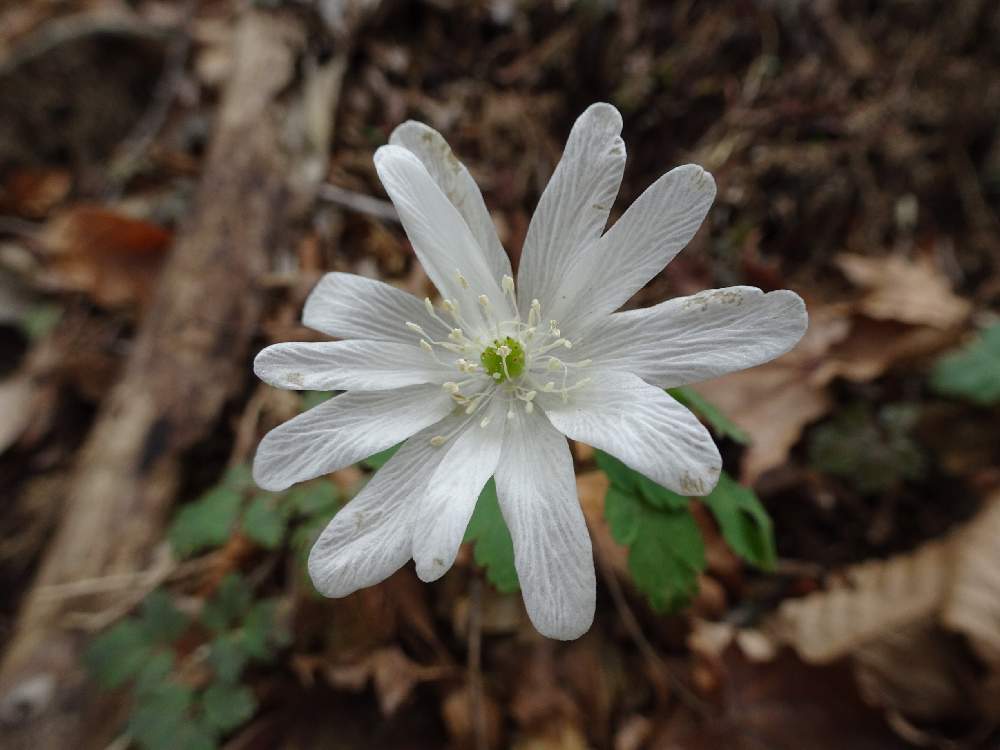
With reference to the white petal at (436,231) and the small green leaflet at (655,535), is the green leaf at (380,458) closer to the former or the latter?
the white petal at (436,231)

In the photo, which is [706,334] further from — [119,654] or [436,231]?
[119,654]

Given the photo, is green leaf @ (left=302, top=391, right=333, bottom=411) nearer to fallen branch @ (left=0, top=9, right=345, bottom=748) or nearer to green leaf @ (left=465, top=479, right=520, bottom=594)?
green leaf @ (left=465, top=479, right=520, bottom=594)

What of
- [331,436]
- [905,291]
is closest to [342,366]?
[331,436]

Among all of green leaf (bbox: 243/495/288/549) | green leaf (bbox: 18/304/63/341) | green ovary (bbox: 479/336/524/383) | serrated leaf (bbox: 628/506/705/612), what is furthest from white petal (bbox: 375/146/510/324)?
green leaf (bbox: 18/304/63/341)

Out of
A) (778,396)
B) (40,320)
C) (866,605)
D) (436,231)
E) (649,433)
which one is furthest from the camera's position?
(40,320)

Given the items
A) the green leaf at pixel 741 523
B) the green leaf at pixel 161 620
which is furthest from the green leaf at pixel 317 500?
the green leaf at pixel 741 523
